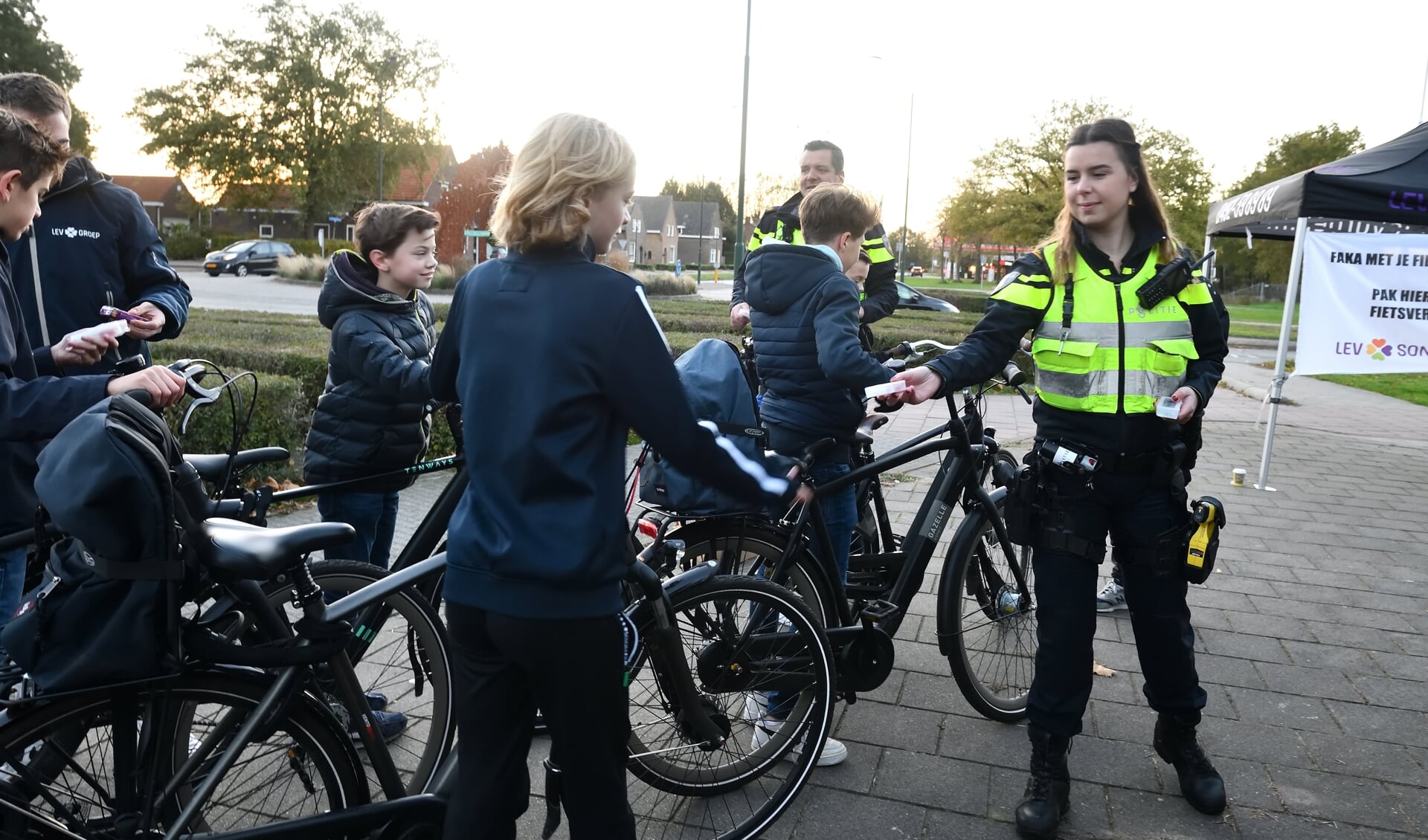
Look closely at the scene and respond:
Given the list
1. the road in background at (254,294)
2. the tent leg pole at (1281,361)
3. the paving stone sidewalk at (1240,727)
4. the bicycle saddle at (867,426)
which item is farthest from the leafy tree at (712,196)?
the bicycle saddle at (867,426)

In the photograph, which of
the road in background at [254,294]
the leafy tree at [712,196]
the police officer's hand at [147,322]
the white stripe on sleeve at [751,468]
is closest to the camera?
the white stripe on sleeve at [751,468]

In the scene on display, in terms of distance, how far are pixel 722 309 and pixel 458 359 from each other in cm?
2140

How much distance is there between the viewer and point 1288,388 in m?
17.4

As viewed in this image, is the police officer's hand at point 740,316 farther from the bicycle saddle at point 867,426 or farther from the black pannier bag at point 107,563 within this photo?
the black pannier bag at point 107,563

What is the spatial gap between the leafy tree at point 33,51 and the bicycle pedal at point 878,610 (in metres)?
53.6

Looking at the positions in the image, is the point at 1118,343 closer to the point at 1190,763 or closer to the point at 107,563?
the point at 1190,763

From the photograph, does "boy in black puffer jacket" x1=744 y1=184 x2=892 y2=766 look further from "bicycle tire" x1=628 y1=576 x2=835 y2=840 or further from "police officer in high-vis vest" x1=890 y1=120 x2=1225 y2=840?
"police officer in high-vis vest" x1=890 y1=120 x2=1225 y2=840

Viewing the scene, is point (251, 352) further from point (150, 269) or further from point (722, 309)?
point (722, 309)

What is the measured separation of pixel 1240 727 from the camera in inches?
153

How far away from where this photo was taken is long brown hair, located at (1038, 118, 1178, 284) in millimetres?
3189

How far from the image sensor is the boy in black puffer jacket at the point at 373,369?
3418 mm

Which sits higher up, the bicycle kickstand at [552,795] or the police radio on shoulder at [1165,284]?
the police radio on shoulder at [1165,284]

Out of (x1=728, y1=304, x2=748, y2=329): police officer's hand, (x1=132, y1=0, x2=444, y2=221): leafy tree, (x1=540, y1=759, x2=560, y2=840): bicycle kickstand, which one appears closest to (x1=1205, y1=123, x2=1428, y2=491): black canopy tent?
(x1=728, y1=304, x2=748, y2=329): police officer's hand

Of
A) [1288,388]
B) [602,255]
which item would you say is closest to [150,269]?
[602,255]
